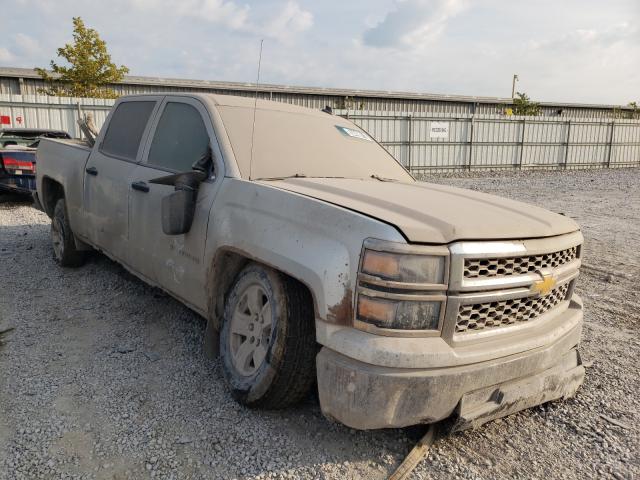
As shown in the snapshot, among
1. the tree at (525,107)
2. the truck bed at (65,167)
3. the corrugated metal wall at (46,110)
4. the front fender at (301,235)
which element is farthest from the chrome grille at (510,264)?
the tree at (525,107)

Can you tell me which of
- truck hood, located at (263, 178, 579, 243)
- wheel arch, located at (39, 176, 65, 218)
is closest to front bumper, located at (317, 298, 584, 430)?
truck hood, located at (263, 178, 579, 243)

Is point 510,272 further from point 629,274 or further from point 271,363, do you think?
point 629,274

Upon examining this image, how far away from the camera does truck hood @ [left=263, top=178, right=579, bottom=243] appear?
2430 millimetres

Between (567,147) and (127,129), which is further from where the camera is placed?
(567,147)

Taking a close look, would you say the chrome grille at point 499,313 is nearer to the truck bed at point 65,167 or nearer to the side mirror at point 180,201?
the side mirror at point 180,201

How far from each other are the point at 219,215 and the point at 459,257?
4.84 ft

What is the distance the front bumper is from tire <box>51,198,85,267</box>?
414cm

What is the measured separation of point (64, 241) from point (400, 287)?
15.0ft

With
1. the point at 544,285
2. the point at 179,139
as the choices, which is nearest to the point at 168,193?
the point at 179,139

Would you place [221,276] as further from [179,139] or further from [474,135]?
[474,135]

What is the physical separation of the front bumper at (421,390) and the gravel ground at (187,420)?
1.06ft

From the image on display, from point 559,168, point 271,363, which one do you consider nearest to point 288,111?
point 271,363

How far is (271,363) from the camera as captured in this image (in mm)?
2764

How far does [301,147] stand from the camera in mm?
3791
